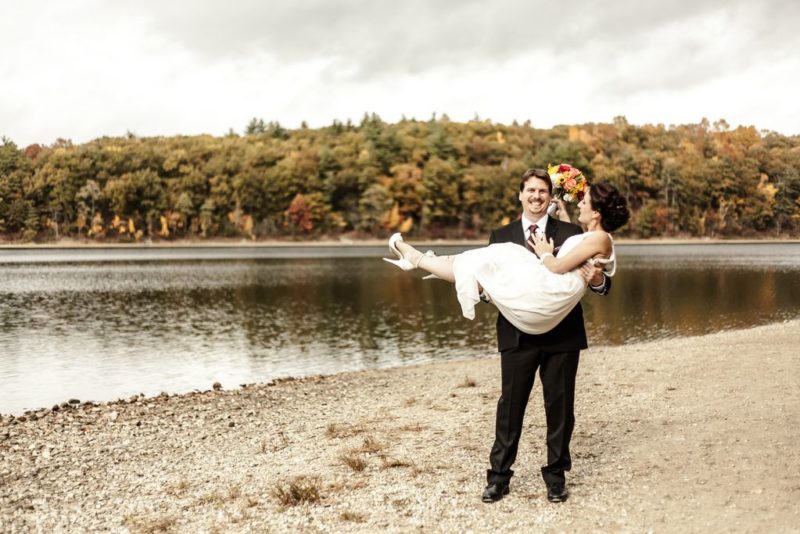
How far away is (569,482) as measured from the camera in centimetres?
641

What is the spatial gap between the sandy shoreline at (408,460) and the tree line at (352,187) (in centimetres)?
9763

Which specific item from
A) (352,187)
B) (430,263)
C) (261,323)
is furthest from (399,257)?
(352,187)

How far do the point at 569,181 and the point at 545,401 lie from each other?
1807mm

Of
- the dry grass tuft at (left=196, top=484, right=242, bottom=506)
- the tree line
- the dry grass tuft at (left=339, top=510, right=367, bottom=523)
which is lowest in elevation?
the dry grass tuft at (left=196, top=484, right=242, bottom=506)

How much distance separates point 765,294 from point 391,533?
35.5 metres

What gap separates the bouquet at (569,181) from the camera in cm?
548

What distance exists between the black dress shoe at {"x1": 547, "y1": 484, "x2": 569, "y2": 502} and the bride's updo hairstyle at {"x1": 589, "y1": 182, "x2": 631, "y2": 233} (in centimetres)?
223

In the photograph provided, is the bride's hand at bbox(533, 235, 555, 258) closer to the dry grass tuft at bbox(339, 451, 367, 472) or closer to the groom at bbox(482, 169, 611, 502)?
the groom at bbox(482, 169, 611, 502)

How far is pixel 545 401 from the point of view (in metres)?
5.75

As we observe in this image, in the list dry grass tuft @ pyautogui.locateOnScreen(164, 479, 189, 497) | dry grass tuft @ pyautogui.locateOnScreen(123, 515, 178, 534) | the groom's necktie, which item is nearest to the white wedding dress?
the groom's necktie

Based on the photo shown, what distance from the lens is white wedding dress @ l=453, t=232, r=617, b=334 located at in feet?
17.0

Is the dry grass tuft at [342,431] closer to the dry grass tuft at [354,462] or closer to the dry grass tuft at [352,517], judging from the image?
the dry grass tuft at [354,462]

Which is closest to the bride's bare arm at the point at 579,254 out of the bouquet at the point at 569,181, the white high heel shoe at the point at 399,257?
the bouquet at the point at 569,181

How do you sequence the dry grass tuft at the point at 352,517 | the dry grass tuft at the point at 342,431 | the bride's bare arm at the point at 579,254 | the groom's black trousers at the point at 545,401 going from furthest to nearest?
the dry grass tuft at the point at 342,431 → the dry grass tuft at the point at 352,517 → the groom's black trousers at the point at 545,401 → the bride's bare arm at the point at 579,254
